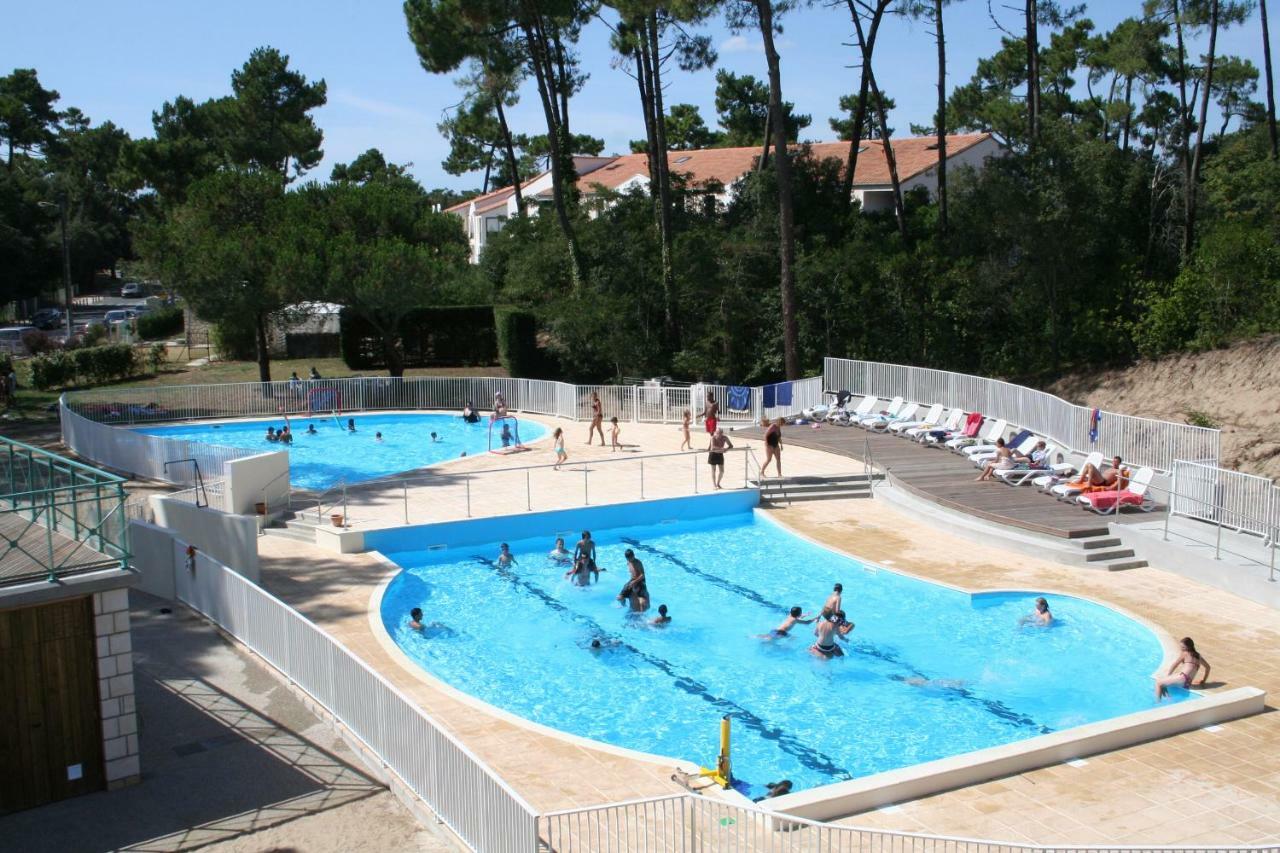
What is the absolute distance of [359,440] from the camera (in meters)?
31.3

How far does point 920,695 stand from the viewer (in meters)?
14.4

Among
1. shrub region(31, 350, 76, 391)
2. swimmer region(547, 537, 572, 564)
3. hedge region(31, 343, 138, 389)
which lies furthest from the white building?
swimmer region(547, 537, 572, 564)

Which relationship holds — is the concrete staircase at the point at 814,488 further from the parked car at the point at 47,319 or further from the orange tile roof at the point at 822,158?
the parked car at the point at 47,319

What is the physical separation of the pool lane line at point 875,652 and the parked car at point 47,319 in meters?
53.1

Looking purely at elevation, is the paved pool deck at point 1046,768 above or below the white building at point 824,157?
below

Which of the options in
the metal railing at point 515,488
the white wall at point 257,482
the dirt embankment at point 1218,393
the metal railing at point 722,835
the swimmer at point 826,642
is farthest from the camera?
the dirt embankment at point 1218,393

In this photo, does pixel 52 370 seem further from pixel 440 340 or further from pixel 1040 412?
pixel 1040 412

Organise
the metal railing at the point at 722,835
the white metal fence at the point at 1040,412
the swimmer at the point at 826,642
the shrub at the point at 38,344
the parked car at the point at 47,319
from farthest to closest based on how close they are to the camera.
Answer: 1. the parked car at the point at 47,319
2. the shrub at the point at 38,344
3. the white metal fence at the point at 1040,412
4. the swimmer at the point at 826,642
5. the metal railing at the point at 722,835

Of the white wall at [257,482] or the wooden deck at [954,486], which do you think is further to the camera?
the white wall at [257,482]

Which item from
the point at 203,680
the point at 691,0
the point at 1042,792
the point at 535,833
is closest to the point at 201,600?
the point at 203,680

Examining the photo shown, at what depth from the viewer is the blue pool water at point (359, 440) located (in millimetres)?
27531

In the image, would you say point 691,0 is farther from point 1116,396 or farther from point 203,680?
point 203,680

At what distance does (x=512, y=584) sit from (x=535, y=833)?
11.3m

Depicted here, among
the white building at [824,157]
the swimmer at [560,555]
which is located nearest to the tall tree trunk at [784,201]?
the white building at [824,157]
